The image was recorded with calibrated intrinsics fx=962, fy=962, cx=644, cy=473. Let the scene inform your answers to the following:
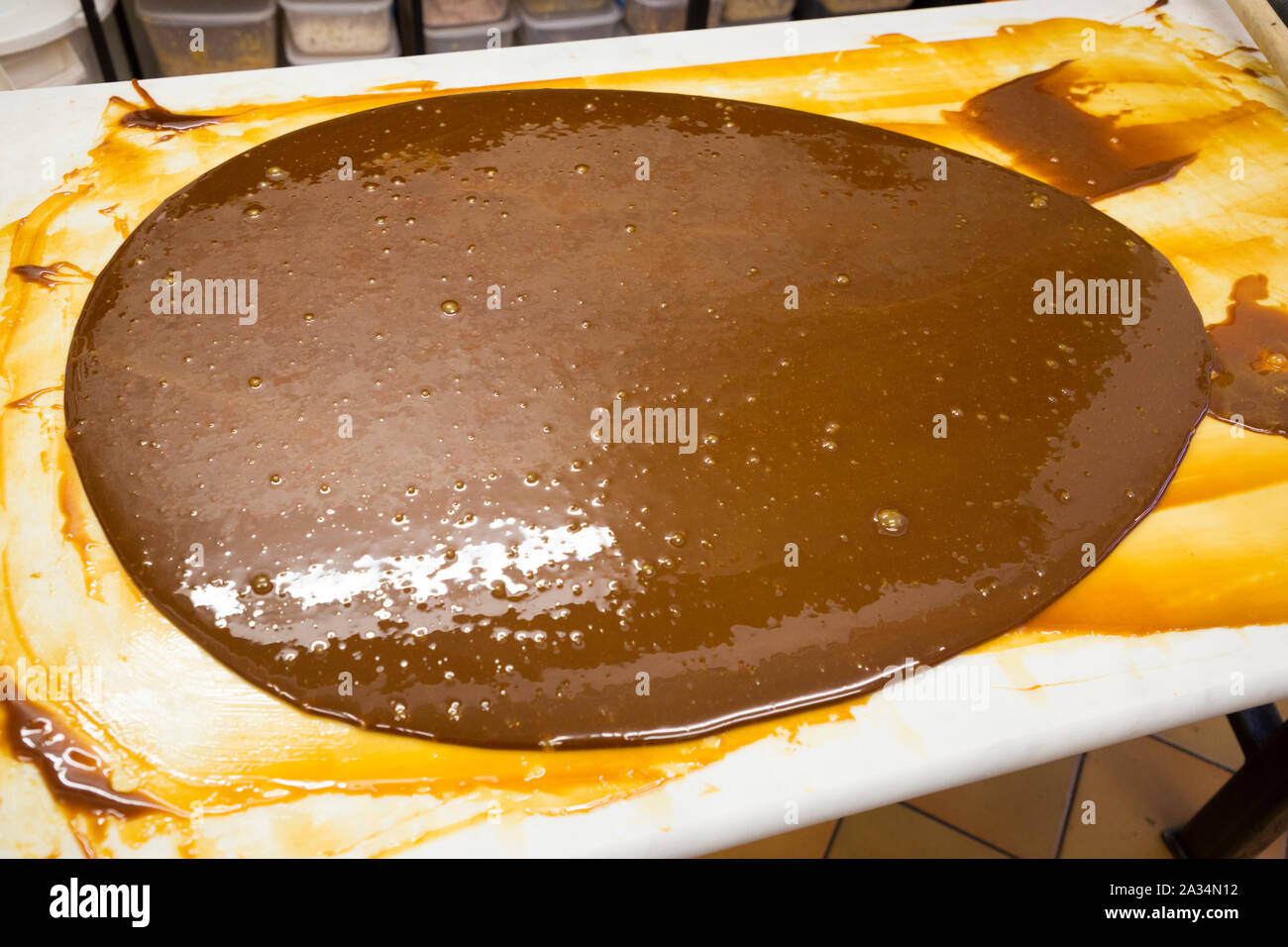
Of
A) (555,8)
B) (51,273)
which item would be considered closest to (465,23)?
(555,8)

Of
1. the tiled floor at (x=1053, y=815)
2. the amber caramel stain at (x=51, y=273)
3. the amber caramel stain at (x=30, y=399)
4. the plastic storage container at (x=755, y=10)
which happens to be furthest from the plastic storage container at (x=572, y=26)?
the tiled floor at (x=1053, y=815)

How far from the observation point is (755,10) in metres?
2.64

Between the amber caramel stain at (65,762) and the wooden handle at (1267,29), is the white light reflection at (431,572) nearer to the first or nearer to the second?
the amber caramel stain at (65,762)

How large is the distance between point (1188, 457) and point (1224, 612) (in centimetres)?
22

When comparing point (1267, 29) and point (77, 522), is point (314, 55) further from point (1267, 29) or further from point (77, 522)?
point (1267, 29)

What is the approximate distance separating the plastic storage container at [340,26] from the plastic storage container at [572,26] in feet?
1.17

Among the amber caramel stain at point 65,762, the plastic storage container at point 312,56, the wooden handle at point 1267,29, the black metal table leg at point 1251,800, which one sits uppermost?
the wooden handle at point 1267,29

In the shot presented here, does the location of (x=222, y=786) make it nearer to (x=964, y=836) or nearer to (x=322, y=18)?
(x=964, y=836)

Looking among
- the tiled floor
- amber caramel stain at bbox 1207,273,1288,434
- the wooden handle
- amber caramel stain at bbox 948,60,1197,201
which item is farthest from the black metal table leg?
the wooden handle

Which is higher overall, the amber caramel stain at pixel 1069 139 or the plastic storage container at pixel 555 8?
the plastic storage container at pixel 555 8

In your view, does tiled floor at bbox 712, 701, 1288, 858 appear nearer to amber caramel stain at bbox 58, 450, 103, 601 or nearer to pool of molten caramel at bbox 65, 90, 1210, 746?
pool of molten caramel at bbox 65, 90, 1210, 746

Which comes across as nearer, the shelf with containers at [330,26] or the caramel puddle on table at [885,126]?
the caramel puddle on table at [885,126]

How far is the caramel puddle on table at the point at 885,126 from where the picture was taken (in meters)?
A: 0.93
